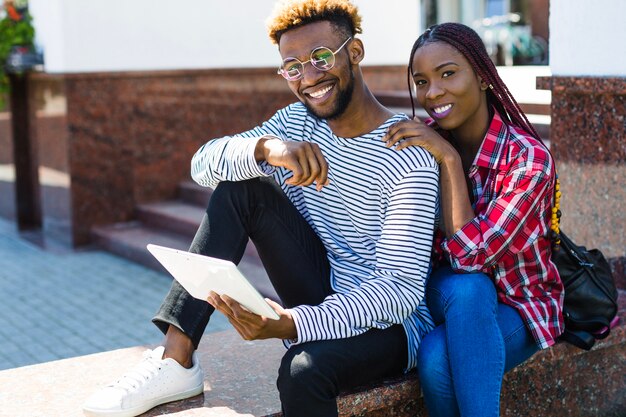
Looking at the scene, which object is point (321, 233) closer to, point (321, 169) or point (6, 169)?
point (321, 169)

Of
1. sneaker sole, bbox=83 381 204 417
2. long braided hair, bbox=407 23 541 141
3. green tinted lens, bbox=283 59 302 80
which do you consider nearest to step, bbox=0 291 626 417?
sneaker sole, bbox=83 381 204 417

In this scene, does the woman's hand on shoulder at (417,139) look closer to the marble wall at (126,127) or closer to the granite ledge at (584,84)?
the granite ledge at (584,84)

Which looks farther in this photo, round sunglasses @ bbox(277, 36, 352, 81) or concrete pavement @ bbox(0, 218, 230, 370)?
concrete pavement @ bbox(0, 218, 230, 370)

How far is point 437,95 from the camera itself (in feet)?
9.96

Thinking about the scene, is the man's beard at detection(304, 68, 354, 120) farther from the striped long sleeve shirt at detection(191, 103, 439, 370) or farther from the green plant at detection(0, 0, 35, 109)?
the green plant at detection(0, 0, 35, 109)

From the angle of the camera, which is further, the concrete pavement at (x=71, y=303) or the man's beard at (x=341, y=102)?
the concrete pavement at (x=71, y=303)

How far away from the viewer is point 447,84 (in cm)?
303

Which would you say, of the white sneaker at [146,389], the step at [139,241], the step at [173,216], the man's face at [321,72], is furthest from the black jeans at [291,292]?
the step at [173,216]

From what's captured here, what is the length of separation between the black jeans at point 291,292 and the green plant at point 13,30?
562 cm

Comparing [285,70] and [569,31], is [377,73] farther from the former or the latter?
[285,70]

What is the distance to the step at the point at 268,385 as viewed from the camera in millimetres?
2932

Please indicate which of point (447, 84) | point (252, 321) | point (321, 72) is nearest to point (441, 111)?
point (447, 84)

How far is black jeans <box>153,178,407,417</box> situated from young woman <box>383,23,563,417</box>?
0.20 meters

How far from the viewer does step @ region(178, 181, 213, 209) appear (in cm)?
757
